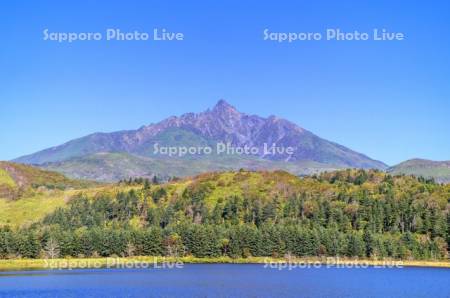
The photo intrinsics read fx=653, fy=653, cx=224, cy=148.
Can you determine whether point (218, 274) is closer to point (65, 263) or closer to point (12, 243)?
point (65, 263)

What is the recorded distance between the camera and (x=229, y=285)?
121500 mm

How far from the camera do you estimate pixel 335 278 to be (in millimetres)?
140000

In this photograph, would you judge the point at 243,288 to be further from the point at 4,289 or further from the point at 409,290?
the point at 4,289

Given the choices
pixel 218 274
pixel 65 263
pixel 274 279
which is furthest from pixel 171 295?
pixel 65 263

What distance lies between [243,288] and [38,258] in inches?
4084

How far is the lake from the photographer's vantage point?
352 feet

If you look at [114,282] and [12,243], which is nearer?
[114,282]

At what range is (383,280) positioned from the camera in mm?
136500

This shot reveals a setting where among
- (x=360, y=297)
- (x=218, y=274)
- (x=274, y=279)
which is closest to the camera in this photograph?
(x=360, y=297)

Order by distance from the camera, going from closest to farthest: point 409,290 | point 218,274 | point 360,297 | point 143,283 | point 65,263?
point 360,297 → point 409,290 → point 143,283 → point 218,274 → point 65,263

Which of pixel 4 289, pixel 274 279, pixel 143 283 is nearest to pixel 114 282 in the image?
pixel 143 283

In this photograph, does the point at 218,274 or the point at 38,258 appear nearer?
the point at 218,274

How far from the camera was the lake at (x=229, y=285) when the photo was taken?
352 ft

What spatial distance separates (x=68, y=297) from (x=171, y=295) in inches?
633
